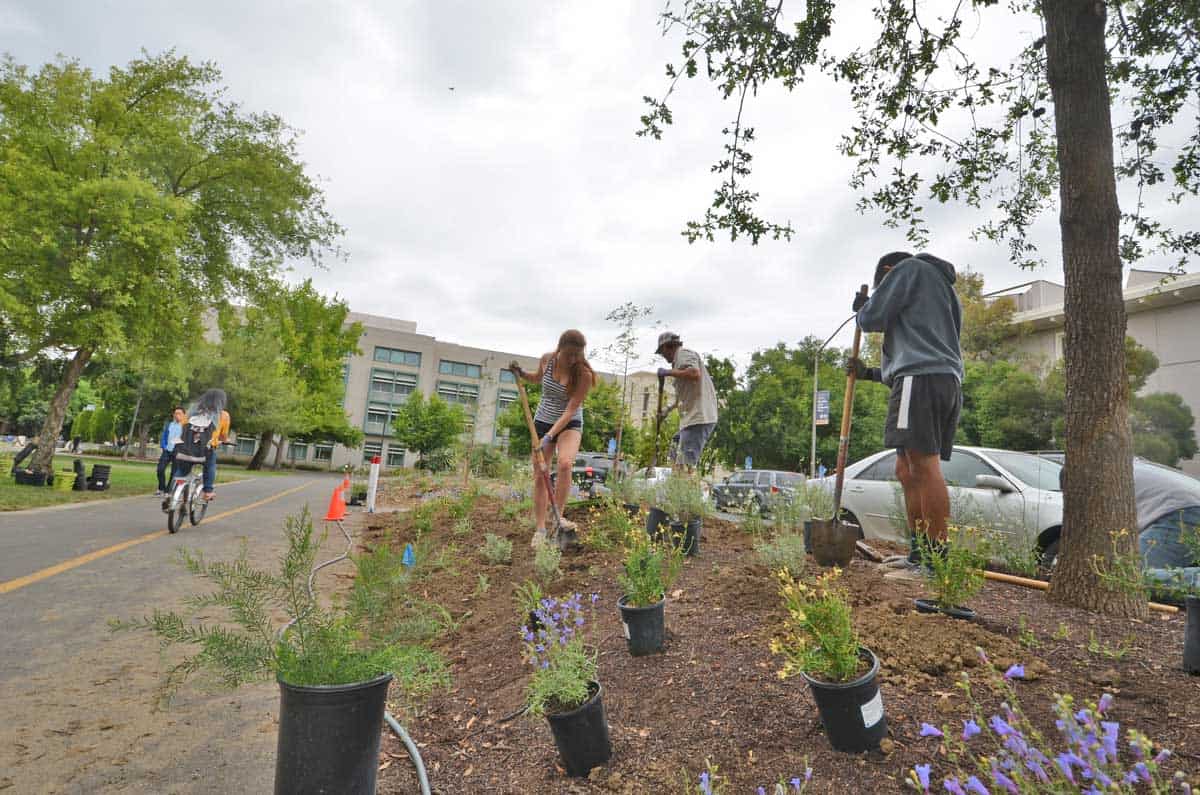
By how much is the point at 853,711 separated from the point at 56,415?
17.6m

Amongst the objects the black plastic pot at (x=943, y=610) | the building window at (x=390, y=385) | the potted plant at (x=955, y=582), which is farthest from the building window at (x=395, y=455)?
the potted plant at (x=955, y=582)

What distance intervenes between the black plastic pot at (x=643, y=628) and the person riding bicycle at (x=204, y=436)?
7297 mm

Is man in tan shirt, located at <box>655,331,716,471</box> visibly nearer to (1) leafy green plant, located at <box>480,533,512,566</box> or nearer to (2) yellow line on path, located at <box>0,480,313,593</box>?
(1) leafy green plant, located at <box>480,533,512,566</box>

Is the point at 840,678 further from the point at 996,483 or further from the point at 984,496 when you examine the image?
the point at 984,496

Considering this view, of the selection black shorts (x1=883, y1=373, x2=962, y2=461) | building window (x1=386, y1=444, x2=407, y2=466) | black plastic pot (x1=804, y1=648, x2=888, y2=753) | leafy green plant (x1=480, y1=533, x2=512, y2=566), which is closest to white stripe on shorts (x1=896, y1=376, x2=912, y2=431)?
black shorts (x1=883, y1=373, x2=962, y2=461)

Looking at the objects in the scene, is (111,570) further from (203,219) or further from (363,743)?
(203,219)

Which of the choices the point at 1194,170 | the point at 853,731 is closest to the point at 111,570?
the point at 853,731

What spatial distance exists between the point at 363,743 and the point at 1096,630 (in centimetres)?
311

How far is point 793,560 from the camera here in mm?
3516

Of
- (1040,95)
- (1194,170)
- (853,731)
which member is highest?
(1040,95)

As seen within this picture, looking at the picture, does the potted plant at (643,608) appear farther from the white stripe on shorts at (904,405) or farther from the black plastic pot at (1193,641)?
the black plastic pot at (1193,641)

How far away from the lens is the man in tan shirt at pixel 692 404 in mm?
6078

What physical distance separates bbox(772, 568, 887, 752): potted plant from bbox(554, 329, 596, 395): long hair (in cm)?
334

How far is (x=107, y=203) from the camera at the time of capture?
1258 cm
